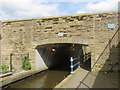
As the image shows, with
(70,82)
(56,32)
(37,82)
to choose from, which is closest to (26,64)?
(37,82)

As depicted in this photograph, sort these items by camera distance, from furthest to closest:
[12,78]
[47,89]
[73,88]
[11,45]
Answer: [11,45] → [12,78] → [47,89] → [73,88]

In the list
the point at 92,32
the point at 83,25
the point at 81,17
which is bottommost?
the point at 92,32

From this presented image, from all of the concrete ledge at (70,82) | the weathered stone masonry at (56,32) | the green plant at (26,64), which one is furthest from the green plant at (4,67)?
the concrete ledge at (70,82)

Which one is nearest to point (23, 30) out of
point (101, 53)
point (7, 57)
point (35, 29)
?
point (35, 29)

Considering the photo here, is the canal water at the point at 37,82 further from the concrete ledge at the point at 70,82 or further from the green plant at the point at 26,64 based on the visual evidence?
the concrete ledge at the point at 70,82

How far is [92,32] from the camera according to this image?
757 centimetres

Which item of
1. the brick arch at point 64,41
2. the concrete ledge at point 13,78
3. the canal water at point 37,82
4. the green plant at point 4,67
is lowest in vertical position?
the canal water at point 37,82

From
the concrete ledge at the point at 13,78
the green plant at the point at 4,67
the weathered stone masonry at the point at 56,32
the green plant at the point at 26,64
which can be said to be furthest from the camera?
the green plant at the point at 4,67

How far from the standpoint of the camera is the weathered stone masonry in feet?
24.4

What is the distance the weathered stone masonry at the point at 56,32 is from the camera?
7.44 metres

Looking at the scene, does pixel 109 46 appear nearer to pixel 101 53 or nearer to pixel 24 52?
pixel 101 53

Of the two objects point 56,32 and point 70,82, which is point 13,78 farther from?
point 56,32

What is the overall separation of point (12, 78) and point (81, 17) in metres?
5.49

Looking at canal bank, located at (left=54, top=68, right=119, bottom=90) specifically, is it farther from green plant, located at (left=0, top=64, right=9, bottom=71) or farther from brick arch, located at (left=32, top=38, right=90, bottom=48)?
green plant, located at (left=0, top=64, right=9, bottom=71)
